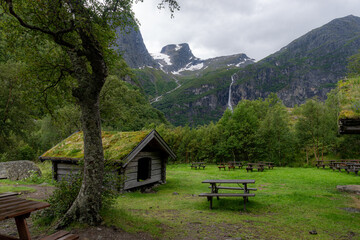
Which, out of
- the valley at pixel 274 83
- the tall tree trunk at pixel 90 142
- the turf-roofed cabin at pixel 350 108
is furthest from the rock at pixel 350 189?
the valley at pixel 274 83

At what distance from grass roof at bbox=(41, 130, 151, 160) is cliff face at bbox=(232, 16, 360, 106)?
14996 cm

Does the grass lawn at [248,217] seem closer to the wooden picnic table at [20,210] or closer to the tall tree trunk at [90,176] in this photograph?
the tall tree trunk at [90,176]

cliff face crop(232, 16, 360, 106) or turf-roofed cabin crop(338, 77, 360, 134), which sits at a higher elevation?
cliff face crop(232, 16, 360, 106)

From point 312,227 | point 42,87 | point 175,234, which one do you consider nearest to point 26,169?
point 42,87

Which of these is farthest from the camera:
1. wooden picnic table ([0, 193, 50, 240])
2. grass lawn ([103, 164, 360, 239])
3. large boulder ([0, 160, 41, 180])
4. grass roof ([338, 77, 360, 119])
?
large boulder ([0, 160, 41, 180])

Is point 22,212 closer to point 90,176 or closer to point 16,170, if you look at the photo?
point 90,176

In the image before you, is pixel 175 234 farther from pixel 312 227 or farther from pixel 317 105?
pixel 317 105

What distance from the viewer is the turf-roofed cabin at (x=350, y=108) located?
6453mm

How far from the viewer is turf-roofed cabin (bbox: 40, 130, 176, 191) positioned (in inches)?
423

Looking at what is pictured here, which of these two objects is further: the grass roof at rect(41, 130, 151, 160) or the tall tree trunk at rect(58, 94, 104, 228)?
the grass roof at rect(41, 130, 151, 160)

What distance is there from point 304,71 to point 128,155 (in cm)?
17746

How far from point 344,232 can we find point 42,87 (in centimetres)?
1021

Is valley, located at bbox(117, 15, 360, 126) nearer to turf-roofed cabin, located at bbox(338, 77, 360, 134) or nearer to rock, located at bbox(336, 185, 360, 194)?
rock, located at bbox(336, 185, 360, 194)

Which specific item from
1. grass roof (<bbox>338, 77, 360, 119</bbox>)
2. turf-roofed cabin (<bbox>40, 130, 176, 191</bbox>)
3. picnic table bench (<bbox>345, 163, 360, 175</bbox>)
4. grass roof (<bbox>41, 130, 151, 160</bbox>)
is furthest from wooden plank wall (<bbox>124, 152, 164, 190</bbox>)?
picnic table bench (<bbox>345, 163, 360, 175</bbox>)
